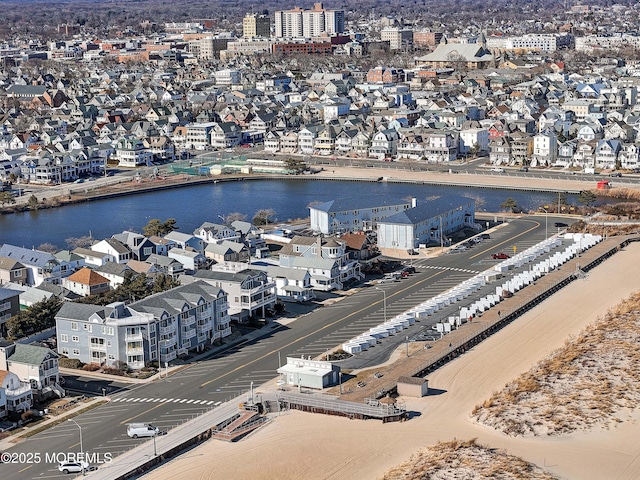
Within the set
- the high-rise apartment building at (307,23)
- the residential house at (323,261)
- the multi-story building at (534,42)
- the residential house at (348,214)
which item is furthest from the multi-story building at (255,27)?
the residential house at (323,261)

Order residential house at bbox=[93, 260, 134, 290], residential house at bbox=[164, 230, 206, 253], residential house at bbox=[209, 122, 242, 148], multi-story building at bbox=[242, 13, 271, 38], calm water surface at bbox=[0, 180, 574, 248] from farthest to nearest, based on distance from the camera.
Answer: multi-story building at bbox=[242, 13, 271, 38] → residential house at bbox=[209, 122, 242, 148] → calm water surface at bbox=[0, 180, 574, 248] → residential house at bbox=[164, 230, 206, 253] → residential house at bbox=[93, 260, 134, 290]

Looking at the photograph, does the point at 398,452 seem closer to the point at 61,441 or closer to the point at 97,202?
the point at 61,441

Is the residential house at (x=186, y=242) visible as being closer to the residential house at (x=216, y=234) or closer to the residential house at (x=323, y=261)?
the residential house at (x=216, y=234)

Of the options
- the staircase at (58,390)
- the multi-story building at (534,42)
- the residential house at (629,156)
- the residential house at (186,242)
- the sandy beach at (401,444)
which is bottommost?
the sandy beach at (401,444)

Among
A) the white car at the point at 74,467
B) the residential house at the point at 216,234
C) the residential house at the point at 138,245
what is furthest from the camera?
the residential house at the point at 216,234

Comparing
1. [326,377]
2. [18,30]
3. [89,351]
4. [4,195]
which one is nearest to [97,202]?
[4,195]

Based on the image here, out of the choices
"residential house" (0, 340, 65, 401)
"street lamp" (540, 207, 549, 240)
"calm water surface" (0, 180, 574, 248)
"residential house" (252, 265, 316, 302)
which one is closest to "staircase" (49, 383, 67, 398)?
"residential house" (0, 340, 65, 401)

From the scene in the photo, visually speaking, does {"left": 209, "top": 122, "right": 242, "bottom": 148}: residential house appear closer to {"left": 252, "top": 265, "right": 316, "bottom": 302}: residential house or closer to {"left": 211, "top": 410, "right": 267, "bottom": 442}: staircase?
{"left": 252, "top": 265, "right": 316, "bottom": 302}: residential house
